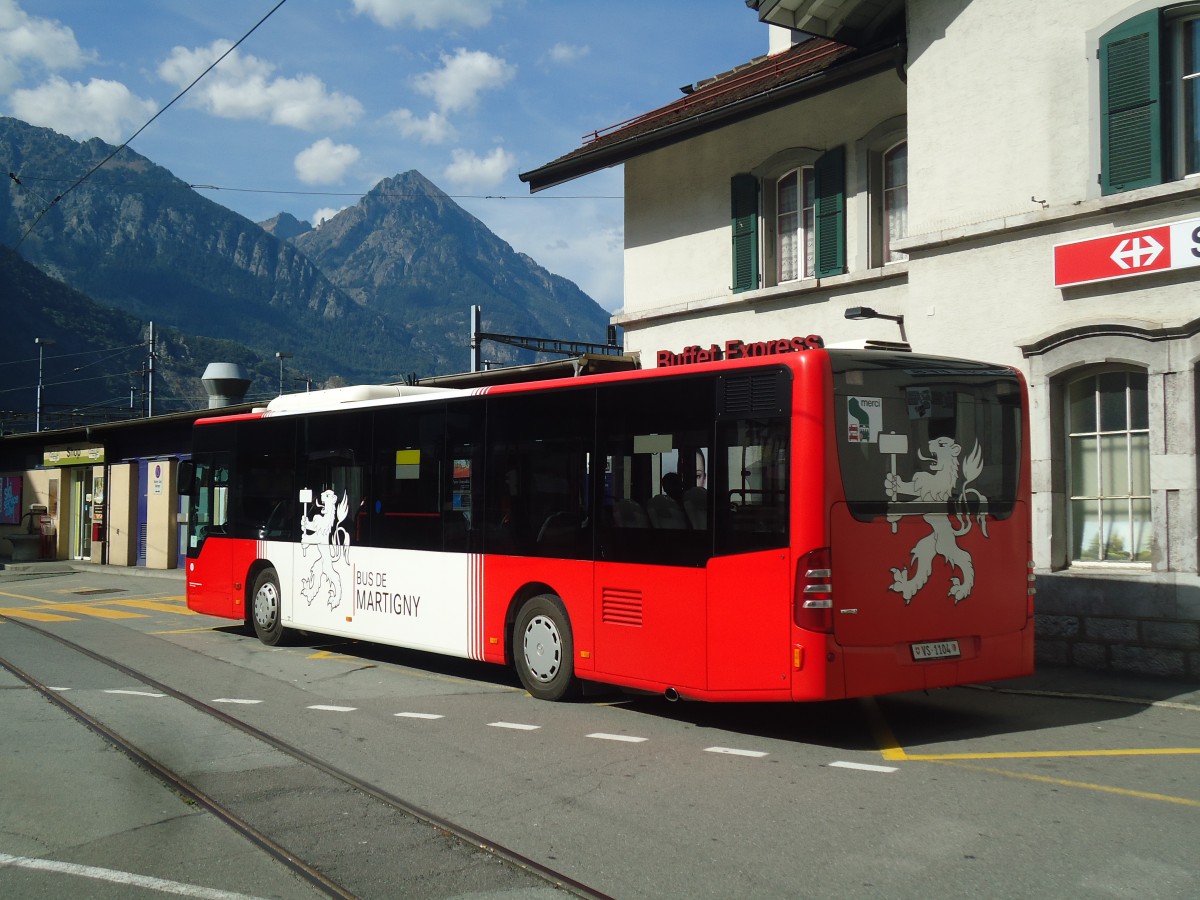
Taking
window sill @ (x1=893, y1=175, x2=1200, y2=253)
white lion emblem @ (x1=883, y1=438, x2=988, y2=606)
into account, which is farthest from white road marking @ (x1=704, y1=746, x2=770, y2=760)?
window sill @ (x1=893, y1=175, x2=1200, y2=253)

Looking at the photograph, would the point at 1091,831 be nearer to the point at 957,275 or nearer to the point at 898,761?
the point at 898,761

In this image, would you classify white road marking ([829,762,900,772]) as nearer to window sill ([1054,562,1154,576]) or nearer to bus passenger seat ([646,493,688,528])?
bus passenger seat ([646,493,688,528])

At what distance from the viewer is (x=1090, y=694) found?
34.7ft

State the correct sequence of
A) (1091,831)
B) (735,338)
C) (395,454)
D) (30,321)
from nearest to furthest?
(1091,831), (395,454), (735,338), (30,321)

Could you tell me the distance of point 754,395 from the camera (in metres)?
8.60

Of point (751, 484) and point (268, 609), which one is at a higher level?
point (751, 484)

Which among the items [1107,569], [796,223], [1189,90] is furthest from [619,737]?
[796,223]

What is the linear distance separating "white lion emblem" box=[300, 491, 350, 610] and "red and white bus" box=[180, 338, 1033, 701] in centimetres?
126

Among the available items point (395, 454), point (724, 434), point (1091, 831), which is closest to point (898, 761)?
point (1091, 831)

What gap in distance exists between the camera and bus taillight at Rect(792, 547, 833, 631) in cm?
807

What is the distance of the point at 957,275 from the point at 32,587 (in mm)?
22712

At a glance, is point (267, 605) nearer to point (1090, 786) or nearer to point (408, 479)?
point (408, 479)

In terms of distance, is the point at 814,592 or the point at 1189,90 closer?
the point at 814,592

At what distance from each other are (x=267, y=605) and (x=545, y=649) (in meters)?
5.86
